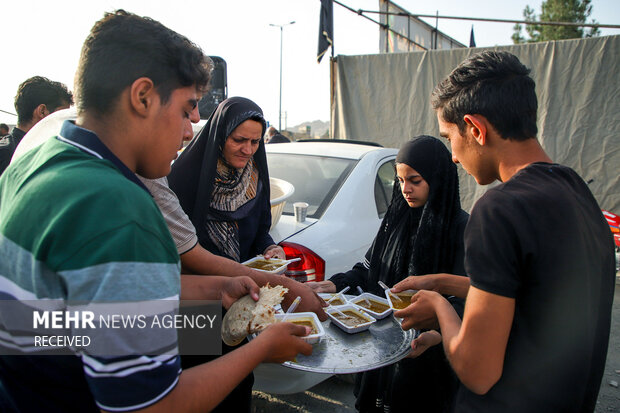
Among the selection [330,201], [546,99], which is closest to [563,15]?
[546,99]

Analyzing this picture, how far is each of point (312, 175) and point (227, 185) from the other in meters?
1.18

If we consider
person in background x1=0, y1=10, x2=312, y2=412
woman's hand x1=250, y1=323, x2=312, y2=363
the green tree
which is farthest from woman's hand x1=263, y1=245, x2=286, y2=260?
the green tree

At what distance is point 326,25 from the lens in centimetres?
662

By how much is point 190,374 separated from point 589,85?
710 cm

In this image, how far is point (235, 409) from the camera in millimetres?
1931

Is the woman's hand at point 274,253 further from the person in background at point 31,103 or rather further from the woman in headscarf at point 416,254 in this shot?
the person in background at point 31,103

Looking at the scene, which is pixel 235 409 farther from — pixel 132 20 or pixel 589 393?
pixel 132 20

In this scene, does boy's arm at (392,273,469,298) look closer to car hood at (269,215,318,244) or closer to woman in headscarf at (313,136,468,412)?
woman in headscarf at (313,136,468,412)

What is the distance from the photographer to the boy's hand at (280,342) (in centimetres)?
110

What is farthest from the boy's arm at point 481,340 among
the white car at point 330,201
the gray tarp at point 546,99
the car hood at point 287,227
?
the gray tarp at point 546,99

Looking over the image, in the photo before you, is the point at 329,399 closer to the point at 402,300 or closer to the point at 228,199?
Answer: the point at 402,300

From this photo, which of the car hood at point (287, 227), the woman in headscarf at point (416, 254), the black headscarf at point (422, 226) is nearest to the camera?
the woman in headscarf at point (416, 254)

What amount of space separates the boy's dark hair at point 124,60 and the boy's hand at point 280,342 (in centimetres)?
69

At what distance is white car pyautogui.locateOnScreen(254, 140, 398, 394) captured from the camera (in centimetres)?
259
